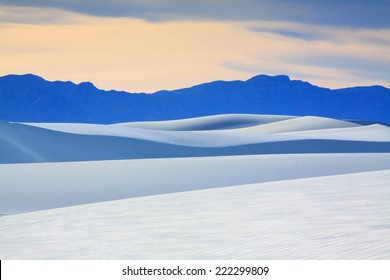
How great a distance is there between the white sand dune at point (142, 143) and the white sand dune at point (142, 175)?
10548 millimetres

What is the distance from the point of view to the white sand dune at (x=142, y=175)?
17.4 metres

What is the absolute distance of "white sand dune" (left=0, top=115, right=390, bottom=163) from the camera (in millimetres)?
35781

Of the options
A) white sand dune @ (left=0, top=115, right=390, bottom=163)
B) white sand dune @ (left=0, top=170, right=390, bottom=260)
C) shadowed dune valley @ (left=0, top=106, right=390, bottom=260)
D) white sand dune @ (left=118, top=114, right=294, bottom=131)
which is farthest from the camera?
white sand dune @ (left=118, top=114, right=294, bottom=131)

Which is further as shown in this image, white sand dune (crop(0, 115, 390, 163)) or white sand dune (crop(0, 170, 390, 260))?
white sand dune (crop(0, 115, 390, 163))

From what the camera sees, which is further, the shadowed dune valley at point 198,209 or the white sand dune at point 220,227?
the shadowed dune valley at point 198,209

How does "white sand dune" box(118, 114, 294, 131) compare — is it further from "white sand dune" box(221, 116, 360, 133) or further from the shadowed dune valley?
the shadowed dune valley

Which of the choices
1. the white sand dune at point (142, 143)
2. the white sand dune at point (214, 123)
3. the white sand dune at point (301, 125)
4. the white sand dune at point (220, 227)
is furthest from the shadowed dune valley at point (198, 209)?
the white sand dune at point (214, 123)

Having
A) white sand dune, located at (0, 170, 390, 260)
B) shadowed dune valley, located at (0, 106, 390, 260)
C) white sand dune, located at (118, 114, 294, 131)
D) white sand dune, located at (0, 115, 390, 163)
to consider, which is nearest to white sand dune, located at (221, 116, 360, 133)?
white sand dune, located at (118, 114, 294, 131)

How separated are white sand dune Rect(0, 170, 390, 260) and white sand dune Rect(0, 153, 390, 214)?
3.77m

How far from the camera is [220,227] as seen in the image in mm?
9562

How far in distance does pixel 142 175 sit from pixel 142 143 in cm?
2094

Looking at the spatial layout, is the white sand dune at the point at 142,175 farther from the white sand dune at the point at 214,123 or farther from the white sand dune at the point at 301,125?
the white sand dune at the point at 214,123

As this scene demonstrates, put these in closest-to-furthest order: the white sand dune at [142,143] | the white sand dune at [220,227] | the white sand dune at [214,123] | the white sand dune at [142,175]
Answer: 1. the white sand dune at [220,227]
2. the white sand dune at [142,175]
3. the white sand dune at [142,143]
4. the white sand dune at [214,123]
